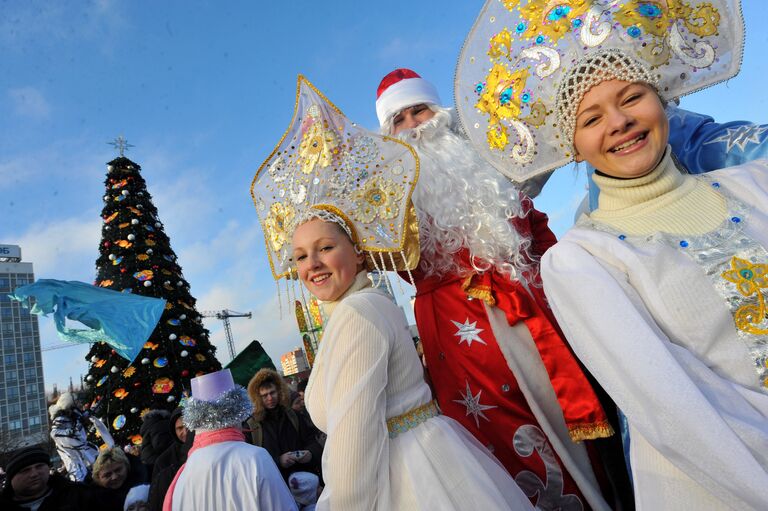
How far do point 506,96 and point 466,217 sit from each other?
1.05m

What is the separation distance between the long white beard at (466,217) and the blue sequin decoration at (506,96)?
3.29 feet

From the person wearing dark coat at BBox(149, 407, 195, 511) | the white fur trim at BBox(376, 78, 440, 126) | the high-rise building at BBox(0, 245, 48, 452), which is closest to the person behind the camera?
the white fur trim at BBox(376, 78, 440, 126)

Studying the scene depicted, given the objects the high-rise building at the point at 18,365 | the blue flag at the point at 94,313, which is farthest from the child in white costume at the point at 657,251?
the high-rise building at the point at 18,365

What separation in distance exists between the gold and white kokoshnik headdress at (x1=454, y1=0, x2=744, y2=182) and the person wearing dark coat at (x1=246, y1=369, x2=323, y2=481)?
3.83 metres

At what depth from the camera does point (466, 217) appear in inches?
123

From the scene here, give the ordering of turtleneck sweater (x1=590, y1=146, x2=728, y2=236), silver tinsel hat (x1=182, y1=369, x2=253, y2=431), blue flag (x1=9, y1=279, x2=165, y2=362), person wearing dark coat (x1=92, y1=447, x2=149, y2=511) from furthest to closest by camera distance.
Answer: blue flag (x1=9, y1=279, x2=165, y2=362), person wearing dark coat (x1=92, y1=447, x2=149, y2=511), silver tinsel hat (x1=182, y1=369, x2=253, y2=431), turtleneck sweater (x1=590, y1=146, x2=728, y2=236)

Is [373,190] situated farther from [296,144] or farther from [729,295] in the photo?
[729,295]

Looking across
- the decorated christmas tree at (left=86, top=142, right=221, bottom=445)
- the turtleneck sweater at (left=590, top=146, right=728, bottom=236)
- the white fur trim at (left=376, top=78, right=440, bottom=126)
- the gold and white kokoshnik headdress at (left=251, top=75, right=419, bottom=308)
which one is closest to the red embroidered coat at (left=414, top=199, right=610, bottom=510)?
the gold and white kokoshnik headdress at (left=251, top=75, right=419, bottom=308)

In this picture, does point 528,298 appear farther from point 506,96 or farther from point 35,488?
point 35,488

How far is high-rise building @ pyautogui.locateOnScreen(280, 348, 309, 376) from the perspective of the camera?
181 ft

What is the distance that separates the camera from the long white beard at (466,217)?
302cm

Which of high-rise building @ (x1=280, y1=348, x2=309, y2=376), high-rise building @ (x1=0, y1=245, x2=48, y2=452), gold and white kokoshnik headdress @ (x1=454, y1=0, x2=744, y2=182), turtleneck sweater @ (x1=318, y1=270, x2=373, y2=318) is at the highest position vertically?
high-rise building @ (x1=0, y1=245, x2=48, y2=452)

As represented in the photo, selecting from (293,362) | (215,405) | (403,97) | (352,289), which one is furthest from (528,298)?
(293,362)

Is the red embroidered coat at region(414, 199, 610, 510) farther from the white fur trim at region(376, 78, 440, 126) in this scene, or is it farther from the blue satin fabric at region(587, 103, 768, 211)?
the white fur trim at region(376, 78, 440, 126)
